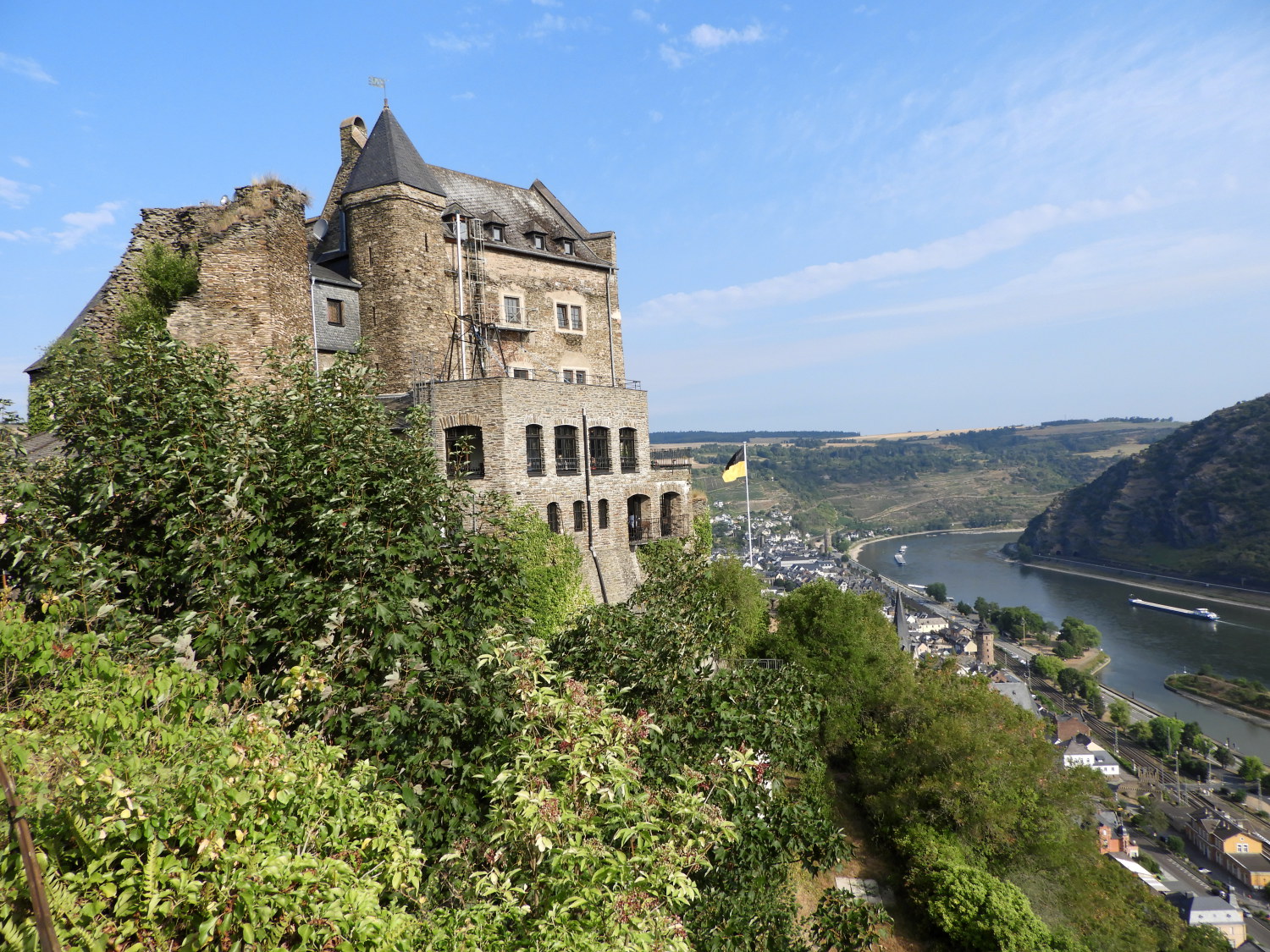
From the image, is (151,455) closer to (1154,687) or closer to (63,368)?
(63,368)

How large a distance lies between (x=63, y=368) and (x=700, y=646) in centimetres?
1091

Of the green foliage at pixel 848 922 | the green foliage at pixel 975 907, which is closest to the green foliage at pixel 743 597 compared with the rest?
the green foliage at pixel 975 907

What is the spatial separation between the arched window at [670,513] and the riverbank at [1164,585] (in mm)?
147797

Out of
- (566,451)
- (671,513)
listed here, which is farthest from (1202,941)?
(566,451)

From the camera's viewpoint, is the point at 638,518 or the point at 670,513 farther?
the point at 670,513

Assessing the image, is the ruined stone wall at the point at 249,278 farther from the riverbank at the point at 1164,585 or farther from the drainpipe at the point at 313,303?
the riverbank at the point at 1164,585

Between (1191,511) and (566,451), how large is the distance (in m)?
199

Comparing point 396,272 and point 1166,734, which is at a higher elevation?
point 396,272

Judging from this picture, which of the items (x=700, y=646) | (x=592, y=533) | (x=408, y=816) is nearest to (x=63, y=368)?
(x=408, y=816)

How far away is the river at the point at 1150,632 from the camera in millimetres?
89688

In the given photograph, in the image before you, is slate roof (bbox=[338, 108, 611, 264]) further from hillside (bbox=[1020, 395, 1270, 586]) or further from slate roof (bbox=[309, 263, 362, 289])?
hillside (bbox=[1020, 395, 1270, 586])

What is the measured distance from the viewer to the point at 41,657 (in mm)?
6914

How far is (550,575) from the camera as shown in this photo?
23.2 metres

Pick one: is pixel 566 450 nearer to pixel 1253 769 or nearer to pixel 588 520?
pixel 588 520
